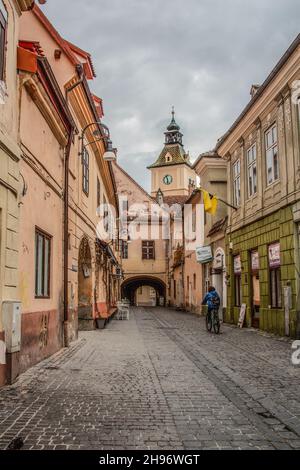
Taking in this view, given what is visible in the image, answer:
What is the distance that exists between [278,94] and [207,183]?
36.0 feet

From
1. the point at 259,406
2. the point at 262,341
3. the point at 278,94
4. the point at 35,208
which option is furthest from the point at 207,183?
the point at 259,406

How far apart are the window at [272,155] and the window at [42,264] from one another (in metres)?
8.21

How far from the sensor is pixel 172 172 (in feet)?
240

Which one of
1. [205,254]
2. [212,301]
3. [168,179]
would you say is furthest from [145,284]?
[212,301]

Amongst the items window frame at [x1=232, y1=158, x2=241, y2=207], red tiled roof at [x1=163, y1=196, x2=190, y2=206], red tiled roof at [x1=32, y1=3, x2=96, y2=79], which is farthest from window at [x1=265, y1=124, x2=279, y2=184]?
red tiled roof at [x1=163, y1=196, x2=190, y2=206]

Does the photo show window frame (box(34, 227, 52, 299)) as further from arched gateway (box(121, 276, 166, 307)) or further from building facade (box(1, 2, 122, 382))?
arched gateway (box(121, 276, 166, 307))

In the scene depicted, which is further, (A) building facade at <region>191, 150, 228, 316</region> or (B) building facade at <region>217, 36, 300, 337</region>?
(A) building facade at <region>191, 150, 228, 316</region>

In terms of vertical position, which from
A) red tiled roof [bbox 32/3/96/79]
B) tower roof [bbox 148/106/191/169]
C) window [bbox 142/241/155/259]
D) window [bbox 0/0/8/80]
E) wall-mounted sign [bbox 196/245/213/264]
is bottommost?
wall-mounted sign [bbox 196/245/213/264]

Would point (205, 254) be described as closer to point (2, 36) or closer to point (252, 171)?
point (252, 171)

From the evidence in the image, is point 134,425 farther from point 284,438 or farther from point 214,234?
point 214,234

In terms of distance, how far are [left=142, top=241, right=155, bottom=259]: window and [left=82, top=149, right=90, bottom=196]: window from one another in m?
37.0

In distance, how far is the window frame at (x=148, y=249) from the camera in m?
53.9

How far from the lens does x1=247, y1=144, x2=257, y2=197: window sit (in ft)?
60.4

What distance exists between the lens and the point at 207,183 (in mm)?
26031
